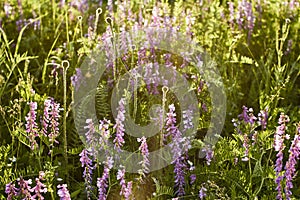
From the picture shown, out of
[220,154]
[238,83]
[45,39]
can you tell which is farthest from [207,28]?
[220,154]

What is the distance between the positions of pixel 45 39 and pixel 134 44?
0.85 meters

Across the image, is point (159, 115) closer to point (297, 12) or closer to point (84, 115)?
point (84, 115)

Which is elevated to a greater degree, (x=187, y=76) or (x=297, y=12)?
(x=297, y=12)

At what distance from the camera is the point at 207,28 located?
374 cm

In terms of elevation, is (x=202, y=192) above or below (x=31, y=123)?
below

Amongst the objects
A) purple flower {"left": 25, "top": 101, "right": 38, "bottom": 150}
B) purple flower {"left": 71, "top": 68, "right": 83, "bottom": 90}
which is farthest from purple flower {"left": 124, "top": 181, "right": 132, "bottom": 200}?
purple flower {"left": 71, "top": 68, "right": 83, "bottom": 90}

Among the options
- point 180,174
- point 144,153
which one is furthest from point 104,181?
point 180,174

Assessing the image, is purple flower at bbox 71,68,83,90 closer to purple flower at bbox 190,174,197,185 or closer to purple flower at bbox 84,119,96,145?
purple flower at bbox 84,119,96,145

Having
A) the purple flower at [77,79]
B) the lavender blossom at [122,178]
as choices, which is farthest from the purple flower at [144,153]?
the purple flower at [77,79]

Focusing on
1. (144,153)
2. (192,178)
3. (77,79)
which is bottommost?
(192,178)

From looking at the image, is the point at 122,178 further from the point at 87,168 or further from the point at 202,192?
the point at 202,192

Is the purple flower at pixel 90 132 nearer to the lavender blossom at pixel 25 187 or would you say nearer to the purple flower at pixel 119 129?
the purple flower at pixel 119 129

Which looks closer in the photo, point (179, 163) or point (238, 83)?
point (179, 163)

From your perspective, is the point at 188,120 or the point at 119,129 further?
the point at 188,120
